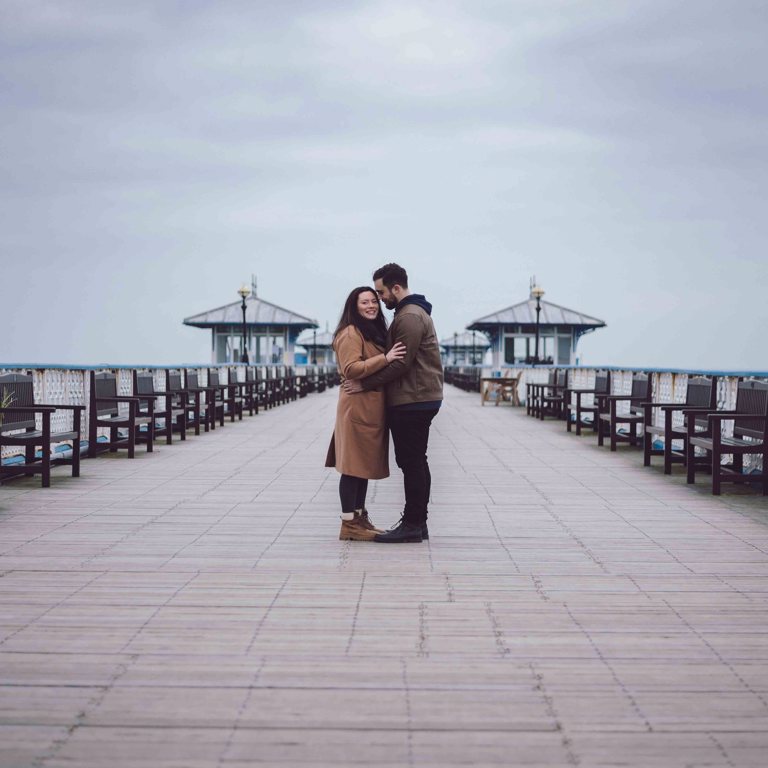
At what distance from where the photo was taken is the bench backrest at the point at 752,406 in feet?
25.0

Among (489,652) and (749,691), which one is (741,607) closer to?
(749,691)

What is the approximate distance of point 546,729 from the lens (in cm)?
260

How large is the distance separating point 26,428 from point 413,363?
455cm

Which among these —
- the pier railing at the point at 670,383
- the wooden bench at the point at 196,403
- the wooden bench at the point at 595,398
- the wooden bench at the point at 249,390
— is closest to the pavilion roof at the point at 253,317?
the wooden bench at the point at 249,390

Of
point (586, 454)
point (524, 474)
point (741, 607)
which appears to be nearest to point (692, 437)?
point (524, 474)

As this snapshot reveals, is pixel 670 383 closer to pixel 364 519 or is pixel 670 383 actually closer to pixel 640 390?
pixel 640 390

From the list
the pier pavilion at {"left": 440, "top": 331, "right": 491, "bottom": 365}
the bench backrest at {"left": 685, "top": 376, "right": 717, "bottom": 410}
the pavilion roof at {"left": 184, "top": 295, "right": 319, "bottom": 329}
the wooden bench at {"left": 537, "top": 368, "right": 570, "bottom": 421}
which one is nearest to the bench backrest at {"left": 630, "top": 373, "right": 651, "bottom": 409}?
the bench backrest at {"left": 685, "top": 376, "right": 717, "bottom": 410}

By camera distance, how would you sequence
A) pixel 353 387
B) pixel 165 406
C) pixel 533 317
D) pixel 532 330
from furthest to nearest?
pixel 532 330 < pixel 533 317 < pixel 165 406 < pixel 353 387

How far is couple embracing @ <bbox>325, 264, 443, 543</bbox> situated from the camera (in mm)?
5129

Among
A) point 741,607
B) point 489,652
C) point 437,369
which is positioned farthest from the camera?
point 437,369

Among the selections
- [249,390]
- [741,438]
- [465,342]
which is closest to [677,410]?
[741,438]

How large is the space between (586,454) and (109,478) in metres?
5.47

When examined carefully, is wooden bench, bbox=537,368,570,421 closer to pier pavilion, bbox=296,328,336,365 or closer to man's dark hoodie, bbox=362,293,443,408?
man's dark hoodie, bbox=362,293,443,408

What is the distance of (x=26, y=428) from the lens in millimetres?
8219
